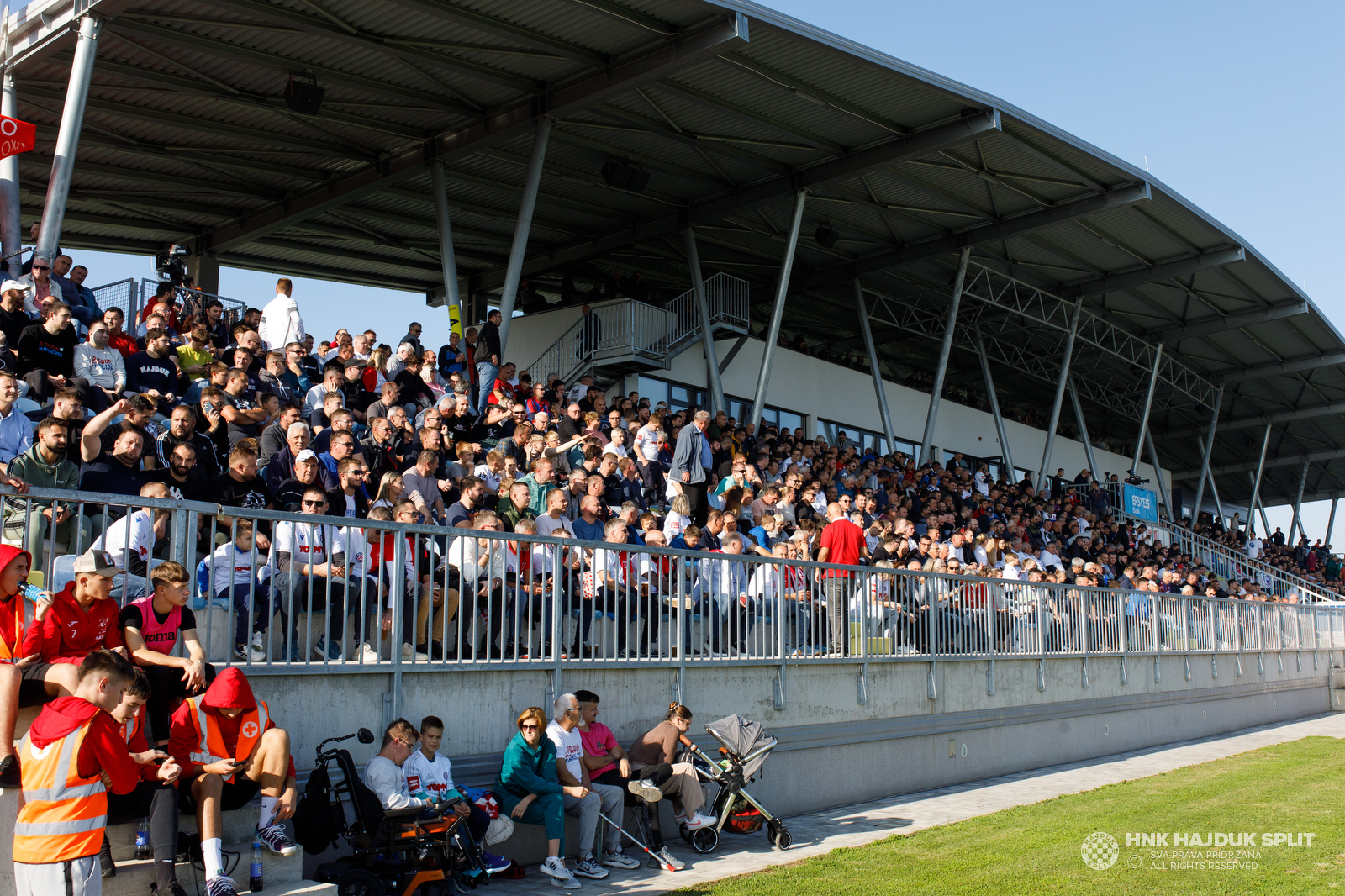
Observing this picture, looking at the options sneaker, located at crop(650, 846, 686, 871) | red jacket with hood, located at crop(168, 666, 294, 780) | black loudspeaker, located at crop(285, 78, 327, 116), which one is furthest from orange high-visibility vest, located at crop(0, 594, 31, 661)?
black loudspeaker, located at crop(285, 78, 327, 116)

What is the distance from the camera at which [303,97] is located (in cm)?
1794

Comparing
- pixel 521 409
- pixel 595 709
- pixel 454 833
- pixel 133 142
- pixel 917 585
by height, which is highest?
pixel 133 142

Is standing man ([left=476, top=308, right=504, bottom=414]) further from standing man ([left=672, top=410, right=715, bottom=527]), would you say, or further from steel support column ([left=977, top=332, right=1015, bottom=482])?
steel support column ([left=977, top=332, right=1015, bottom=482])

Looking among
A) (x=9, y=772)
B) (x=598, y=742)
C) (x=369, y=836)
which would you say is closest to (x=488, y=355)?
(x=598, y=742)

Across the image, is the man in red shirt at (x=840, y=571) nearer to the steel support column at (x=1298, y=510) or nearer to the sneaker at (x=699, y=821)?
the sneaker at (x=699, y=821)

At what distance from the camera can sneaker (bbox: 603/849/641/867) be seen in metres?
9.45

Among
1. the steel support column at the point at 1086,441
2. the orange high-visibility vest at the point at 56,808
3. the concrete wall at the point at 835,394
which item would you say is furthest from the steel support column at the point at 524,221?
the steel support column at the point at 1086,441

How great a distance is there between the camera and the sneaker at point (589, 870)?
906 cm

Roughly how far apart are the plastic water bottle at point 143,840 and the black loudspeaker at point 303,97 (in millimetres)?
13966

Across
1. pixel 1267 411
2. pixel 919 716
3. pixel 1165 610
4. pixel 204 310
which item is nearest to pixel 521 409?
pixel 204 310

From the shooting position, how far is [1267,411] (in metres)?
44.2

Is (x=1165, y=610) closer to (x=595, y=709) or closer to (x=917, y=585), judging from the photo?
→ (x=917, y=585)

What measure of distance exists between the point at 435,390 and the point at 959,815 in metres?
8.25

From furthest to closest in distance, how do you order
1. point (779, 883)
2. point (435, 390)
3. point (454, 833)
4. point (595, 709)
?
point (435, 390)
point (595, 709)
point (779, 883)
point (454, 833)
